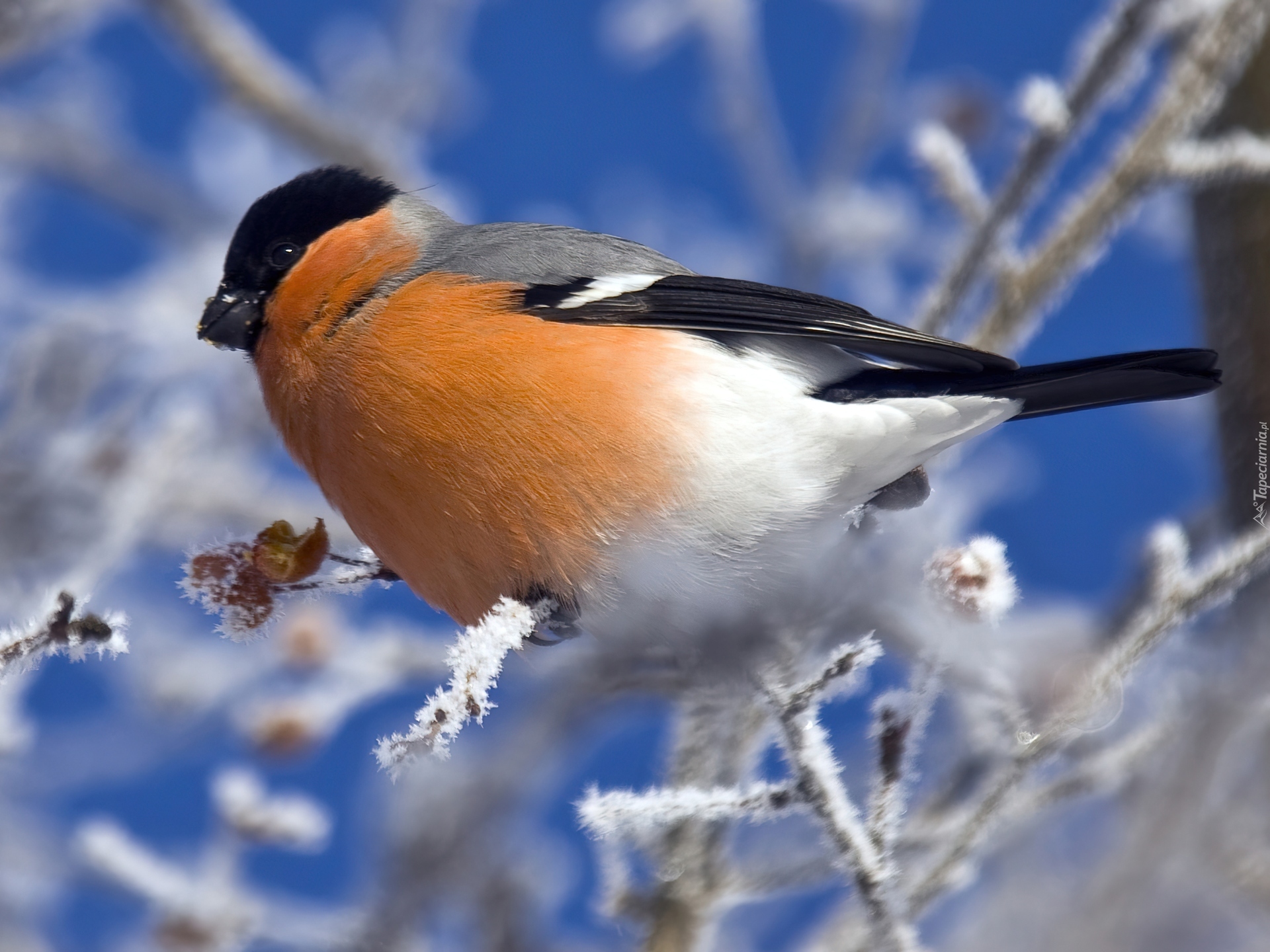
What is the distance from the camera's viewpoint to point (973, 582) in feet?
5.47

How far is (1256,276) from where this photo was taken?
2893 mm

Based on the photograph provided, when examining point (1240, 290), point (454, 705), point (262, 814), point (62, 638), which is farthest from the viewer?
point (1240, 290)

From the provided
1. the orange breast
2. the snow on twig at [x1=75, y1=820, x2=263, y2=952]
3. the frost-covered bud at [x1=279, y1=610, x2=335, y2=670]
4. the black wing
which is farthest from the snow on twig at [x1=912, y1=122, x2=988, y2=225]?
the snow on twig at [x1=75, y1=820, x2=263, y2=952]

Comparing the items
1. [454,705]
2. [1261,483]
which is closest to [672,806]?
[454,705]

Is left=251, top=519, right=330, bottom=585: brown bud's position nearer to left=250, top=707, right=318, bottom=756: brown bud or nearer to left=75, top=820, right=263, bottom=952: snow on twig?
left=75, top=820, right=263, bottom=952: snow on twig

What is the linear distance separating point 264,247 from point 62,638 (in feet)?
4.27

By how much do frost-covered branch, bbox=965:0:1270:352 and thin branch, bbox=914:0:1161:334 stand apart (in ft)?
0.15

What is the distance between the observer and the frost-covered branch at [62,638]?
4.98ft

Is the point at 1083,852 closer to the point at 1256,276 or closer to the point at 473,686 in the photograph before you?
the point at 473,686

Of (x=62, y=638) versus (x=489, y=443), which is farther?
(x=489, y=443)

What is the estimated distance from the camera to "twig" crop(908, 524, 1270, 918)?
5.39 feet

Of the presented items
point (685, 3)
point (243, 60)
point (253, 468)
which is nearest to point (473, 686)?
point (243, 60)

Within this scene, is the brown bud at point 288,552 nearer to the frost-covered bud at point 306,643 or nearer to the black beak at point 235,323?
the black beak at point 235,323

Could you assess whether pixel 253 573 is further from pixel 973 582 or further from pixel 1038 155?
pixel 1038 155
